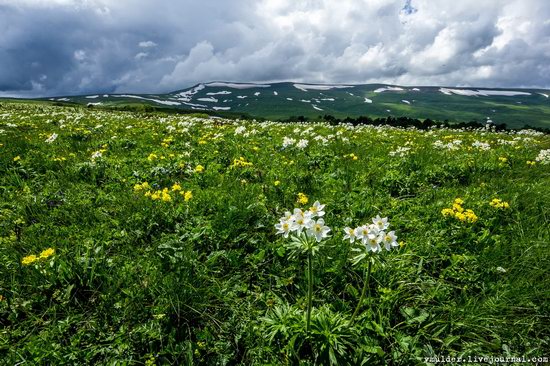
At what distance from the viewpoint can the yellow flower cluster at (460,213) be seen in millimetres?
4946

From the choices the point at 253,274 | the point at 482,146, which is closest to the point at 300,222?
the point at 253,274

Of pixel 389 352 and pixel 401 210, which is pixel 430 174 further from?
pixel 389 352

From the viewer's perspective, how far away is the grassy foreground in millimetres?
3225

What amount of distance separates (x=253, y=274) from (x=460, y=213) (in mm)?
3300

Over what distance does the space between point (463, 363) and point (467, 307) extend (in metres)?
0.65

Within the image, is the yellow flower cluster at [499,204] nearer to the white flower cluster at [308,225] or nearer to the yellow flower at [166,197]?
the white flower cluster at [308,225]

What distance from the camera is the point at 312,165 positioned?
27.4 feet

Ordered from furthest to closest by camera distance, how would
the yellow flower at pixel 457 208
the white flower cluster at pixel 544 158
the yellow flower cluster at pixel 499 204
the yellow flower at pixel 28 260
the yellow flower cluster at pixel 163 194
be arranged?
the white flower cluster at pixel 544 158
the yellow flower cluster at pixel 163 194
the yellow flower cluster at pixel 499 204
the yellow flower at pixel 457 208
the yellow flower at pixel 28 260

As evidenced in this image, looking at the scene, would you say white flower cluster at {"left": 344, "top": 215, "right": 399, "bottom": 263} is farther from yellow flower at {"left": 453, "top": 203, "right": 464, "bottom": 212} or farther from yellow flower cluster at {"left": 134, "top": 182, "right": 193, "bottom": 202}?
yellow flower cluster at {"left": 134, "top": 182, "right": 193, "bottom": 202}

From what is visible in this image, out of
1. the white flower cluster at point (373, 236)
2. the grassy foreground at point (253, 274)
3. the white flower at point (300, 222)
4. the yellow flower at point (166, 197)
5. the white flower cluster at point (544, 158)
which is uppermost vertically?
the white flower at point (300, 222)

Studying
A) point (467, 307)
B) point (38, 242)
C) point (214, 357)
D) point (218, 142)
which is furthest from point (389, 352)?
point (218, 142)

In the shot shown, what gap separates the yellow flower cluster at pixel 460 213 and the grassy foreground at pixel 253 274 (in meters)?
0.02

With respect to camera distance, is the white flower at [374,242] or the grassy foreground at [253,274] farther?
the grassy foreground at [253,274]

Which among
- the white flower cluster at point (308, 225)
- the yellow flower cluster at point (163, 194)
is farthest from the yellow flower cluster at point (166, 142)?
the white flower cluster at point (308, 225)
